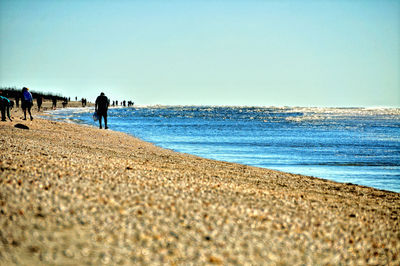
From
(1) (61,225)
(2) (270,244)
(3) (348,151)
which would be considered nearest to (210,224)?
(2) (270,244)

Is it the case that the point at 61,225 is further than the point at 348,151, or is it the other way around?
the point at 348,151

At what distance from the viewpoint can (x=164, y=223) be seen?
4.94m

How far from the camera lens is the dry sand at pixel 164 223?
415 centimetres

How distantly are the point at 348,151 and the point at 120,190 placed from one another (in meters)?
17.6

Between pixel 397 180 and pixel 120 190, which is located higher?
pixel 120 190

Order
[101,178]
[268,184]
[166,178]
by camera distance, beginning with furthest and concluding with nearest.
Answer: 1. [268,184]
2. [166,178]
3. [101,178]

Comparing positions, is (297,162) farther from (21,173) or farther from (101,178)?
(21,173)

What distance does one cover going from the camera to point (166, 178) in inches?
315

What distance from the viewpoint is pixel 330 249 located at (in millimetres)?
5020

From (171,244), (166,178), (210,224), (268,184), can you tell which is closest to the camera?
(171,244)

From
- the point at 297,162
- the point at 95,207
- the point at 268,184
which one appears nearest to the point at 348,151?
the point at 297,162

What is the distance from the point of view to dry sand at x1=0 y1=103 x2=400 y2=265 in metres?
4.15

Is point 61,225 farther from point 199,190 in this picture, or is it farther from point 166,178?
point 166,178

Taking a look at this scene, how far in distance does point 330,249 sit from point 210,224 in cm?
158
